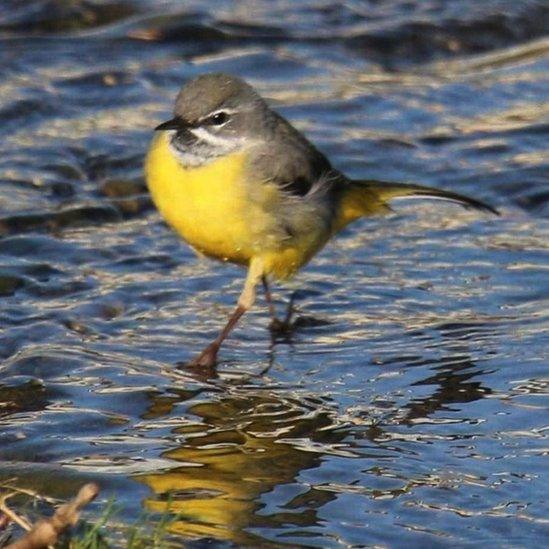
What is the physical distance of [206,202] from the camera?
802 centimetres

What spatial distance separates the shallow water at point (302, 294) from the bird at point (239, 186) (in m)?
0.42

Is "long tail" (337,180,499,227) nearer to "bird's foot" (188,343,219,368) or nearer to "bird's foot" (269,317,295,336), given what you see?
"bird's foot" (269,317,295,336)

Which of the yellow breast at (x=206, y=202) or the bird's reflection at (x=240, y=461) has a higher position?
the yellow breast at (x=206, y=202)

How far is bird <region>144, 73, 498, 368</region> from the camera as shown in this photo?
317 inches

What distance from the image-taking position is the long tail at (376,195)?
9188 mm

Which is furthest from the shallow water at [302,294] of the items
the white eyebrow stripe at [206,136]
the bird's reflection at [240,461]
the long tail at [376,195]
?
the white eyebrow stripe at [206,136]

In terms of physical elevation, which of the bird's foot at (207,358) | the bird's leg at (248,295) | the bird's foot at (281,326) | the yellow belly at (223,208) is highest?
the yellow belly at (223,208)

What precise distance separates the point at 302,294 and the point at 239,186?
1161mm

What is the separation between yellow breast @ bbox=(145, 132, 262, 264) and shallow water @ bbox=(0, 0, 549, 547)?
558 millimetres

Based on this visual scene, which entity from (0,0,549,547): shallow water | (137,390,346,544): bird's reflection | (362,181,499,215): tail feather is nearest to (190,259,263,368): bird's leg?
(0,0,549,547): shallow water

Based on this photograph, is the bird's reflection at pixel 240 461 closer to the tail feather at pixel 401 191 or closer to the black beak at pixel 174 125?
the black beak at pixel 174 125

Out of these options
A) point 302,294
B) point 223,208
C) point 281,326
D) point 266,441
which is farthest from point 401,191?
point 266,441

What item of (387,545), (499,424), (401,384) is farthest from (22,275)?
(387,545)

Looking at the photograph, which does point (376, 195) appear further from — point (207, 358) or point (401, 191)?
point (207, 358)
